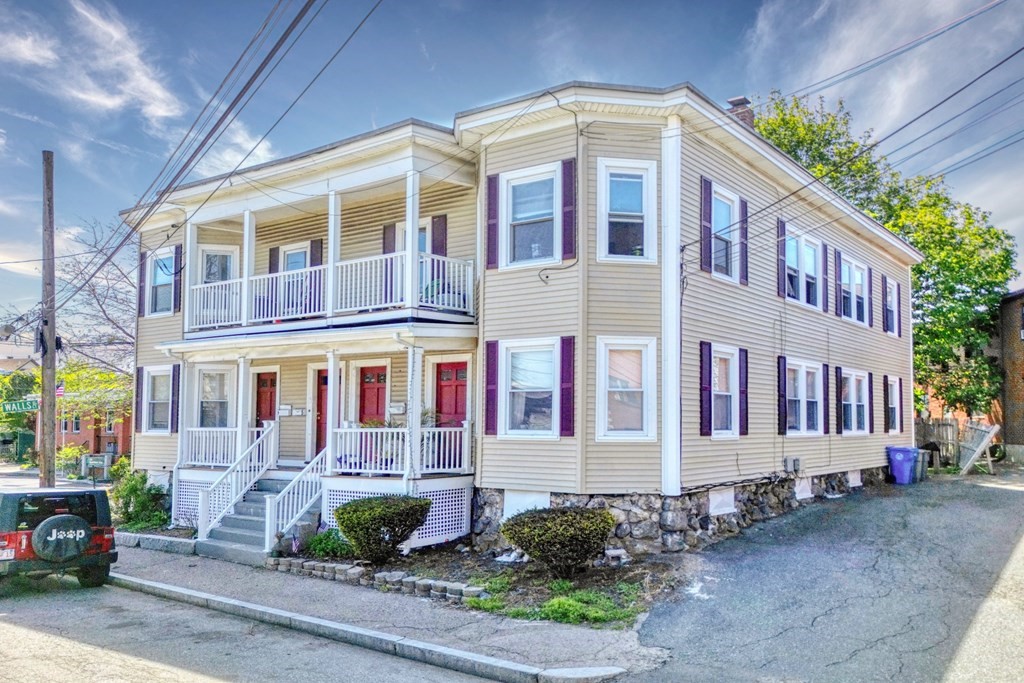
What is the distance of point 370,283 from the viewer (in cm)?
1438

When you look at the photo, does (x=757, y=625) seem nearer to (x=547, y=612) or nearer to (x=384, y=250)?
(x=547, y=612)

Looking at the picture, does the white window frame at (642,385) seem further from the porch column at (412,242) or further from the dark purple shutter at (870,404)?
the dark purple shutter at (870,404)

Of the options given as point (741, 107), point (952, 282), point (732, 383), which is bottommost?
point (732, 383)

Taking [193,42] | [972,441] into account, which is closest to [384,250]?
[193,42]

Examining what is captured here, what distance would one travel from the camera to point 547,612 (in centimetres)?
910

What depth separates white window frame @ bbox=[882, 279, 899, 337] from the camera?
2208 centimetres

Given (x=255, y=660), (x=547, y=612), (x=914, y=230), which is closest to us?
(x=255, y=660)

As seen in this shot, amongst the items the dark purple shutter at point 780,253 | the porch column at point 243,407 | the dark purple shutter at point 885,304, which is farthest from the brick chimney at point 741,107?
the porch column at point 243,407

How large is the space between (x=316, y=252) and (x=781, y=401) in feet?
35.3

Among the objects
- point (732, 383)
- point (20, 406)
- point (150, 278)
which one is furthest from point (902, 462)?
point (20, 406)

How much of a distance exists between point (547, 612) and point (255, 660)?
3.34 m

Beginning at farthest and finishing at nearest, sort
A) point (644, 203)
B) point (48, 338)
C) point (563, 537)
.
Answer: point (48, 338) → point (644, 203) → point (563, 537)

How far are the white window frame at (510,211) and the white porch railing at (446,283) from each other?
4.44 feet

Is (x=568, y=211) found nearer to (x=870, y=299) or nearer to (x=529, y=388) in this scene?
(x=529, y=388)
